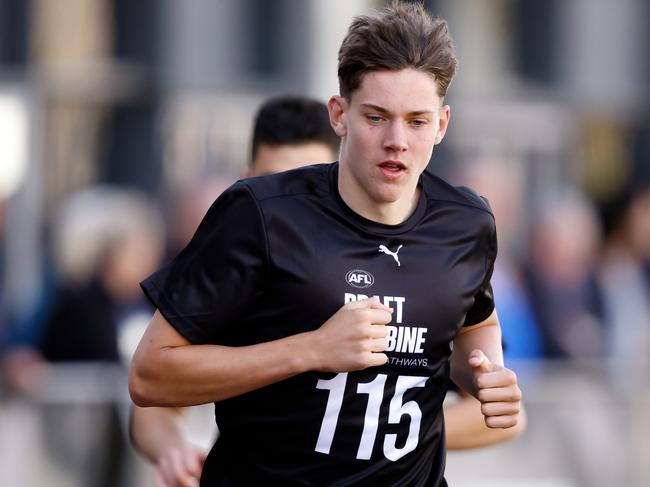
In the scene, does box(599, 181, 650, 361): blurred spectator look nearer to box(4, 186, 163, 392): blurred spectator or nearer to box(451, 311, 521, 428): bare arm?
box(4, 186, 163, 392): blurred spectator

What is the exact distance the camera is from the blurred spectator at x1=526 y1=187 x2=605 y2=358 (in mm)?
8289

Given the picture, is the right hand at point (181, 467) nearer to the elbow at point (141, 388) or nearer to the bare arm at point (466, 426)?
the elbow at point (141, 388)

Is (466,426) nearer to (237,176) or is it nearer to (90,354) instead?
(90,354)

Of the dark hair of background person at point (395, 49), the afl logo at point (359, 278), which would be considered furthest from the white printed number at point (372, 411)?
the dark hair of background person at point (395, 49)

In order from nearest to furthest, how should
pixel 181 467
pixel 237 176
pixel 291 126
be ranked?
pixel 181 467, pixel 291 126, pixel 237 176

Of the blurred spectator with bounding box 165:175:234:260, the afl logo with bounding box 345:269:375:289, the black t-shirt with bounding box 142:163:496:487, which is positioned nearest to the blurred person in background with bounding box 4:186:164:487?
the blurred spectator with bounding box 165:175:234:260

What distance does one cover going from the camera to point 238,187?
3686 mm

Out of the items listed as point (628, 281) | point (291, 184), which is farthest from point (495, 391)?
point (628, 281)

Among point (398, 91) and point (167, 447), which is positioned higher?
point (398, 91)

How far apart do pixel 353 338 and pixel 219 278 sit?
378 mm

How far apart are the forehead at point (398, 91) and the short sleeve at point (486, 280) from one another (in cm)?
45

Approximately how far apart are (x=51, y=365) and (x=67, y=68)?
696cm

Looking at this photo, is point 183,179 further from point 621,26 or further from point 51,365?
point 51,365

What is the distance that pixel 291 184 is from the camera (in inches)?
148
